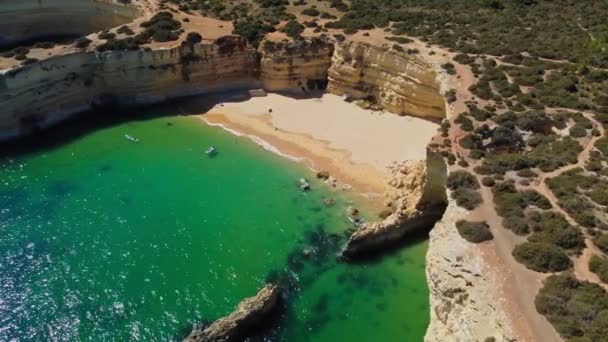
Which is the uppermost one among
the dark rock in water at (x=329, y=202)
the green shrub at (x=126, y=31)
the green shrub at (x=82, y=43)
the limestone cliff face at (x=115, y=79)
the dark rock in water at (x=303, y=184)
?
the green shrub at (x=126, y=31)

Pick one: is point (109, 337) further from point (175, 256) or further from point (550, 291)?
point (550, 291)

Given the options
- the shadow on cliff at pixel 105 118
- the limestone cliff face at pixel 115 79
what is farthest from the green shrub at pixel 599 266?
the limestone cliff face at pixel 115 79

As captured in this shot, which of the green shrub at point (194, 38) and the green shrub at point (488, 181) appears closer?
the green shrub at point (488, 181)

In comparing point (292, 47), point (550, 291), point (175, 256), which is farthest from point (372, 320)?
point (292, 47)

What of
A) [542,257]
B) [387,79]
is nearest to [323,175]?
[387,79]

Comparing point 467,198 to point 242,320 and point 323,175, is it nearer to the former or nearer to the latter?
point 242,320

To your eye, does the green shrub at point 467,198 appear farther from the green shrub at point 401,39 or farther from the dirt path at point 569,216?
the green shrub at point 401,39
